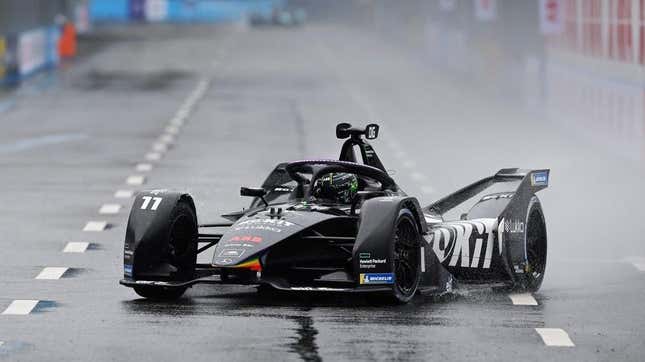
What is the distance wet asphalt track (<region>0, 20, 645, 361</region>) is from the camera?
1142 cm

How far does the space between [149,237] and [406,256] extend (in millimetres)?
1819

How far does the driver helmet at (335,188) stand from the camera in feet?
45.0

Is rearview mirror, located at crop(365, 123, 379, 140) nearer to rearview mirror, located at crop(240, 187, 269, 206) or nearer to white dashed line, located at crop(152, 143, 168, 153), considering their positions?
rearview mirror, located at crop(240, 187, 269, 206)

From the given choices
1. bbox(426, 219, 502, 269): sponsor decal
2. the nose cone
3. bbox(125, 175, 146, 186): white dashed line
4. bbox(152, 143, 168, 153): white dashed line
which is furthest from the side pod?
bbox(152, 143, 168, 153): white dashed line

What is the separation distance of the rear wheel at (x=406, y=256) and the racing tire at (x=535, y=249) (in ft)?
3.93

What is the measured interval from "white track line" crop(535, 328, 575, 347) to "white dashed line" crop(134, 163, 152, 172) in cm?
1423

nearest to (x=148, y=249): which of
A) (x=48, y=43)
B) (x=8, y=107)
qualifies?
(x=8, y=107)

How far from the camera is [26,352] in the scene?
1088 centimetres

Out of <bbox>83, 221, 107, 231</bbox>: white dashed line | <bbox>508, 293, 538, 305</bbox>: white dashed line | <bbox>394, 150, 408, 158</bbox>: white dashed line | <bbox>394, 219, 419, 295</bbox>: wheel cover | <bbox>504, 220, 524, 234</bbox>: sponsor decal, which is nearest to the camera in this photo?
<bbox>394, 219, 419, 295</bbox>: wheel cover

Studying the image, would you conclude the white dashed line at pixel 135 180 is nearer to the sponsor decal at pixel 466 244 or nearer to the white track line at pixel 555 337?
the sponsor decal at pixel 466 244

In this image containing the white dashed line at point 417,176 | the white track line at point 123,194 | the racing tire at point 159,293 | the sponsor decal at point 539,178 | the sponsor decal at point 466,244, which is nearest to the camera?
the racing tire at point 159,293

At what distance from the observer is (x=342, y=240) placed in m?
12.8

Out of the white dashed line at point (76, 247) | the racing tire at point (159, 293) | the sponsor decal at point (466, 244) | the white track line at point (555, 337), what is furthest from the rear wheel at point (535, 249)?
the white dashed line at point (76, 247)

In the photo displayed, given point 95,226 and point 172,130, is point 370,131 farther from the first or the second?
point 172,130
